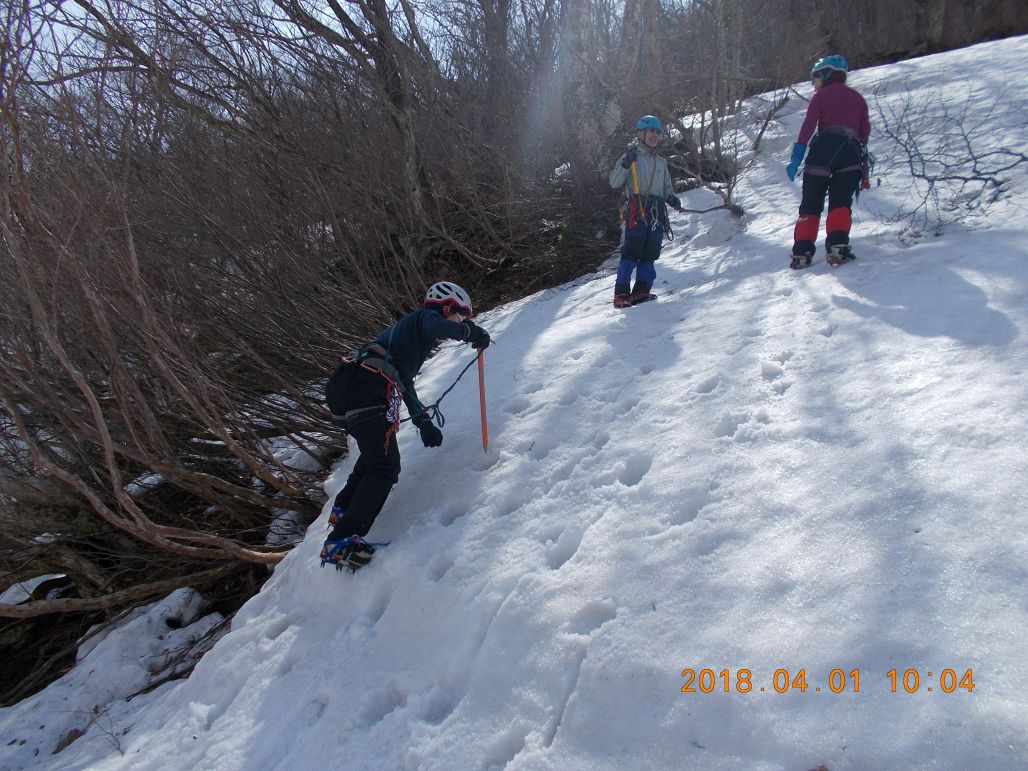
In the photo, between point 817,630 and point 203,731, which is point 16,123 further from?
point 817,630

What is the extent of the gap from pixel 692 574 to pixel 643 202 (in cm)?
402

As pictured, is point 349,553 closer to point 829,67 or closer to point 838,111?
point 838,111

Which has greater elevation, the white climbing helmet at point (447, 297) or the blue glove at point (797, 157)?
the white climbing helmet at point (447, 297)

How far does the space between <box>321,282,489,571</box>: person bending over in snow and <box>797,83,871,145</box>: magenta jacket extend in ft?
11.1

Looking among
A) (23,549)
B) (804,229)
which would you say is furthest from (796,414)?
(23,549)

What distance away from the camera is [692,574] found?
8.18 ft

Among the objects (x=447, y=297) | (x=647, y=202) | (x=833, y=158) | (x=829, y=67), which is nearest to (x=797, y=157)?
(x=833, y=158)

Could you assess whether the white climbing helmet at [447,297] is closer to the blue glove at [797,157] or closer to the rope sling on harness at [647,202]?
the rope sling on harness at [647,202]

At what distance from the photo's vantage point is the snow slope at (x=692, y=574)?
1.92 metres

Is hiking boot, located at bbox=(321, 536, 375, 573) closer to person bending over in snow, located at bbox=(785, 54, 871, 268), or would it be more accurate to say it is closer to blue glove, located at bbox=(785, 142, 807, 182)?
person bending over in snow, located at bbox=(785, 54, 871, 268)

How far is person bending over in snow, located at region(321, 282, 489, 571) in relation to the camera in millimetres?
3611

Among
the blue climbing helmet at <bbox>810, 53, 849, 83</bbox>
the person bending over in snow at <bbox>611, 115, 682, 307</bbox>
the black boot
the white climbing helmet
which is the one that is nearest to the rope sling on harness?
the person bending over in snow at <bbox>611, 115, 682, 307</bbox>

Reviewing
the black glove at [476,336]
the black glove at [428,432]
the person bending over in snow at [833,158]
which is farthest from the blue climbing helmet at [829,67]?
the black glove at [428,432]
